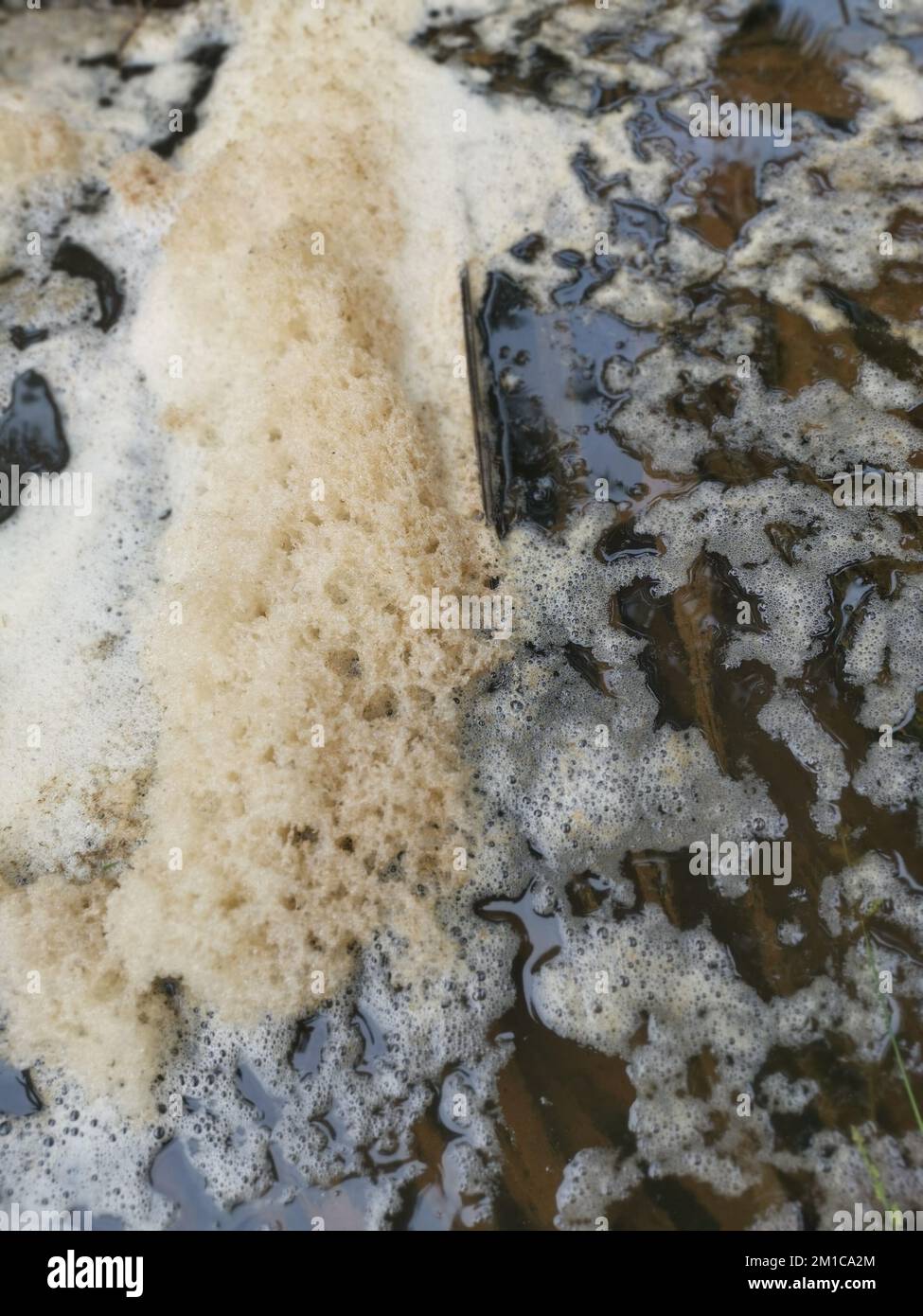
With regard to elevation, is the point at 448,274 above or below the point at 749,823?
above

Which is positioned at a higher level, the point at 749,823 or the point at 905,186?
the point at 905,186

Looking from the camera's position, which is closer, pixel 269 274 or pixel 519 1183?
pixel 519 1183

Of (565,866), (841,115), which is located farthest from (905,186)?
(565,866)

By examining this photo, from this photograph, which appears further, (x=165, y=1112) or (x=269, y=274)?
(x=269, y=274)

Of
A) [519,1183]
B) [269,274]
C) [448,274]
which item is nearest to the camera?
[519,1183]
